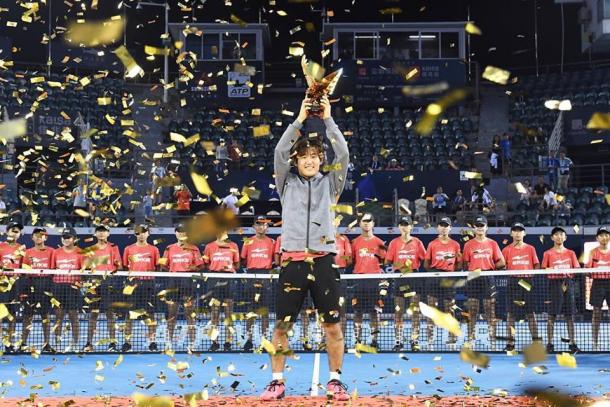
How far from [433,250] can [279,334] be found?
25.1 ft

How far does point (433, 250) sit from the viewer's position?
14.3 meters

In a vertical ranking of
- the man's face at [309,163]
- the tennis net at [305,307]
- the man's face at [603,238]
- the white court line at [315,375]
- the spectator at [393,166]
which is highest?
the spectator at [393,166]

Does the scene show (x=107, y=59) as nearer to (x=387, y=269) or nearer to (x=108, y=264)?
(x=387, y=269)

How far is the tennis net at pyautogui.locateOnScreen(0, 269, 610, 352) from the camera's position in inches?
521

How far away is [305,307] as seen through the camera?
14297 millimetres

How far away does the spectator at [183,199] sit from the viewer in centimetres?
2369

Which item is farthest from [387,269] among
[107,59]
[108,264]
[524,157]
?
[107,59]

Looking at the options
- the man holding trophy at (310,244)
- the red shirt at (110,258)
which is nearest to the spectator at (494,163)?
the red shirt at (110,258)

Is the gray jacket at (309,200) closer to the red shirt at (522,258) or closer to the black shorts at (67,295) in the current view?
the black shorts at (67,295)

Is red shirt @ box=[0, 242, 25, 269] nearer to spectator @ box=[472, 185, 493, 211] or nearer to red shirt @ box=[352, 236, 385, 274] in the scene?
red shirt @ box=[352, 236, 385, 274]

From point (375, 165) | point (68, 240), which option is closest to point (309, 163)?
point (68, 240)

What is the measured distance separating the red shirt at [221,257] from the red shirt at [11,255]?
303 cm

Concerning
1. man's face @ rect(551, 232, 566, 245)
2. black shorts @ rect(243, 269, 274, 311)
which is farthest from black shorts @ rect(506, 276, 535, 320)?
black shorts @ rect(243, 269, 274, 311)

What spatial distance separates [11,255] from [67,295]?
1.39m
